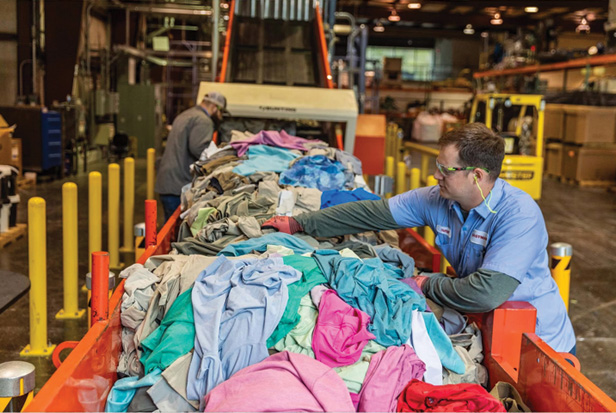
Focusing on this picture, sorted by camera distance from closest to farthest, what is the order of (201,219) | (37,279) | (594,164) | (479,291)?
(479,291) → (201,219) → (37,279) → (594,164)

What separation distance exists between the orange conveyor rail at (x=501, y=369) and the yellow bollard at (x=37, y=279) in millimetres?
2302

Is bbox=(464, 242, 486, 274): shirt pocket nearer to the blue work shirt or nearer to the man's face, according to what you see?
the blue work shirt

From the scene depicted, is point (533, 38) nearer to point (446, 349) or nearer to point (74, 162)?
point (74, 162)

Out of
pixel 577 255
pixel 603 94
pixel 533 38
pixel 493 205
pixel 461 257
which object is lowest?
pixel 577 255

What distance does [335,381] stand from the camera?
6.65 ft

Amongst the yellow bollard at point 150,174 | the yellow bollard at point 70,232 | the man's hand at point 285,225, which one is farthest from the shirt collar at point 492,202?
the yellow bollard at point 150,174

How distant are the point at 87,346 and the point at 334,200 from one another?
7.28 feet

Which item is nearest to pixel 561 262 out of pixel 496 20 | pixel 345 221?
pixel 345 221

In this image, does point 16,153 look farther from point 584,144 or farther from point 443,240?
point 584,144

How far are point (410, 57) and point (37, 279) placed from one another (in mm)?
38635

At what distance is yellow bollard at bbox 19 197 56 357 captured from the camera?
179 inches

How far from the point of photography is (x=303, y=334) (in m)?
2.35

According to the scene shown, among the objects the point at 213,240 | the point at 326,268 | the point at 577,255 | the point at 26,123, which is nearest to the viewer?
the point at 326,268

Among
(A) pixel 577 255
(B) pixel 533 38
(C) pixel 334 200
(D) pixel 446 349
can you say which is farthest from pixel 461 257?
(B) pixel 533 38
